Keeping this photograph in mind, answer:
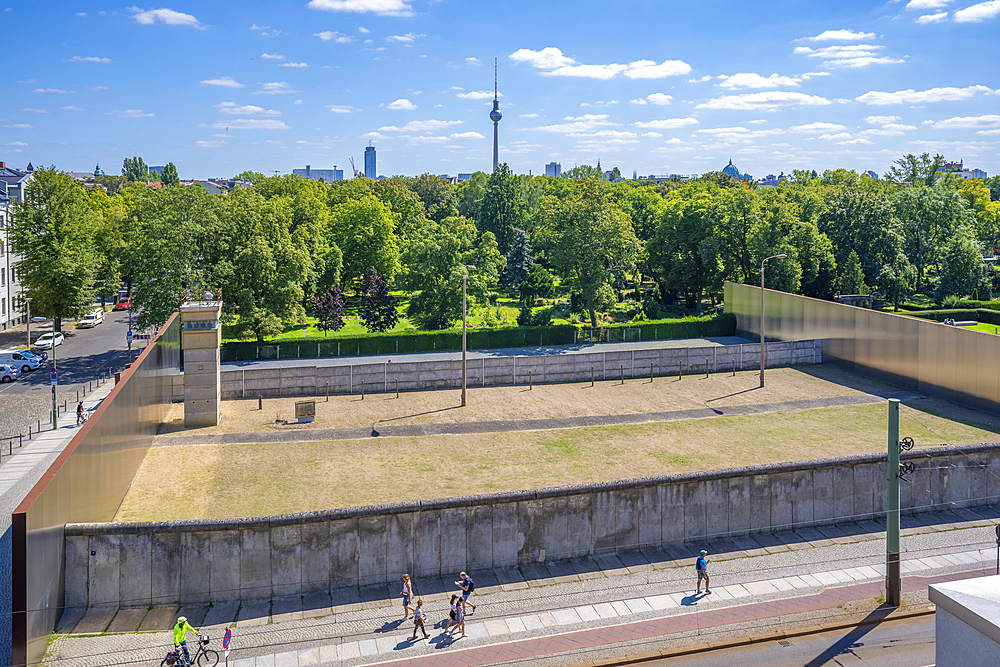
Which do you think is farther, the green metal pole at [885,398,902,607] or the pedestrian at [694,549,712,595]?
the pedestrian at [694,549,712,595]

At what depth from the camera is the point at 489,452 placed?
31.4 metres

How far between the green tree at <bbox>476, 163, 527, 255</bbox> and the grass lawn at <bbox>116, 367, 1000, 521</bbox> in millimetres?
62936

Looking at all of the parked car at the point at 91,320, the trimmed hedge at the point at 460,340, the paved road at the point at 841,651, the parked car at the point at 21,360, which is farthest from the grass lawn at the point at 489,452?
the parked car at the point at 91,320

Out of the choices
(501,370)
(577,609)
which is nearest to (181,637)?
(577,609)

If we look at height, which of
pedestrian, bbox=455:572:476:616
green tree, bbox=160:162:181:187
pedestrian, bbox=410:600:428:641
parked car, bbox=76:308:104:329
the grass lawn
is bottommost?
pedestrian, bbox=410:600:428:641

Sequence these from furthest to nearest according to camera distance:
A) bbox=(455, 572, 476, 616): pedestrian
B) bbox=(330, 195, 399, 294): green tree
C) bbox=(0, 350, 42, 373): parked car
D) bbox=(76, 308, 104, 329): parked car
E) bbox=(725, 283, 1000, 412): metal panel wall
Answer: bbox=(330, 195, 399, 294): green tree → bbox=(76, 308, 104, 329): parked car → bbox=(0, 350, 42, 373): parked car → bbox=(725, 283, 1000, 412): metal panel wall → bbox=(455, 572, 476, 616): pedestrian

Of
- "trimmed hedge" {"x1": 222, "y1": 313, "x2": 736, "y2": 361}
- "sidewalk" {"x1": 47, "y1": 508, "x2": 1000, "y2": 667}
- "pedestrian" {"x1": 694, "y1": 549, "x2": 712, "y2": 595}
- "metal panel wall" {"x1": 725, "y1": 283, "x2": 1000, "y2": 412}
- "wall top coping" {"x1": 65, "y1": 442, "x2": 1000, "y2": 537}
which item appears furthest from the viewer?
"trimmed hedge" {"x1": 222, "y1": 313, "x2": 736, "y2": 361}

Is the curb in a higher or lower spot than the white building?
lower

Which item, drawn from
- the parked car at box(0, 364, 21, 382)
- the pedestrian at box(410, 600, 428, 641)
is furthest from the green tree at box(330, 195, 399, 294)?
the pedestrian at box(410, 600, 428, 641)

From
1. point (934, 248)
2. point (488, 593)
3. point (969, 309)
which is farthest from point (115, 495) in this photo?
point (934, 248)

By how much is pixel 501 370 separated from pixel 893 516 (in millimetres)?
25967

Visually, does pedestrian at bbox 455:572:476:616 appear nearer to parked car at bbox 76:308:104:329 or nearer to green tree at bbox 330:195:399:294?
green tree at bbox 330:195:399:294

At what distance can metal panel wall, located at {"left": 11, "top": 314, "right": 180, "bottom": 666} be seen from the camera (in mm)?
15992

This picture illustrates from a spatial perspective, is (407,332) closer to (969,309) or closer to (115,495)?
(115,495)
